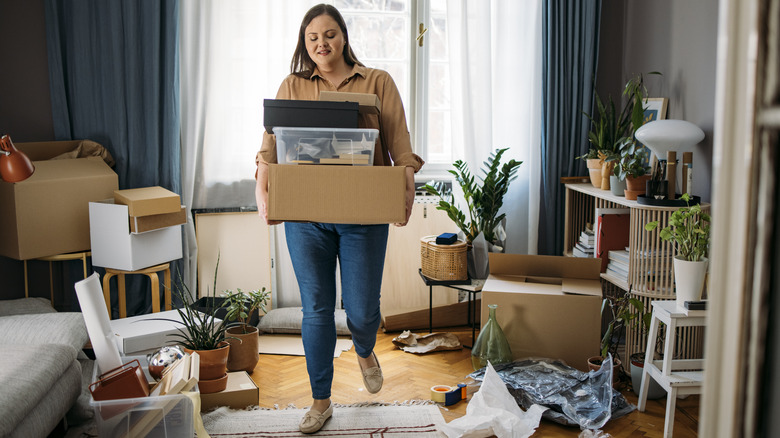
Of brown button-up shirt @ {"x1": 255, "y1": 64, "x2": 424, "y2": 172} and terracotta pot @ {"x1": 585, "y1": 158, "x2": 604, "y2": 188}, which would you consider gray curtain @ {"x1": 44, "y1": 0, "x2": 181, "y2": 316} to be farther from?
terracotta pot @ {"x1": 585, "y1": 158, "x2": 604, "y2": 188}

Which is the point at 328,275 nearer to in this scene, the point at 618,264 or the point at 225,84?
the point at 618,264

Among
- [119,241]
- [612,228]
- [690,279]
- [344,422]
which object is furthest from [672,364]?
[119,241]

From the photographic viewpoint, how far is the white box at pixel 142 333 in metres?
2.55

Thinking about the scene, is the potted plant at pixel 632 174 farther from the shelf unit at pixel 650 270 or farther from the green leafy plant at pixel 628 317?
the green leafy plant at pixel 628 317

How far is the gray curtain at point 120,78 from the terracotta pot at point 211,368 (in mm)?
1220

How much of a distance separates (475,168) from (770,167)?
9.46 feet

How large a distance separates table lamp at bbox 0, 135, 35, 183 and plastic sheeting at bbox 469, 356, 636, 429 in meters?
1.76

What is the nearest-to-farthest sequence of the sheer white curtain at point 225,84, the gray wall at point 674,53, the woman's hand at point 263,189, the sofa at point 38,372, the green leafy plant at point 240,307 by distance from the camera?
the sofa at point 38,372 < the woman's hand at point 263,189 < the gray wall at point 674,53 < the green leafy plant at point 240,307 < the sheer white curtain at point 225,84

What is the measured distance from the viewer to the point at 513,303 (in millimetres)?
2619

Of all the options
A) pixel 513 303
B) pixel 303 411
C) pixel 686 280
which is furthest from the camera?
pixel 513 303

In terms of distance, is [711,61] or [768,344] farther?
[711,61]

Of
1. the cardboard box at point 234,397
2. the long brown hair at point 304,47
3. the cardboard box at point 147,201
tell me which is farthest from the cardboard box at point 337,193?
the cardboard box at point 147,201

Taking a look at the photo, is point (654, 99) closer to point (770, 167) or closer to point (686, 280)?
point (686, 280)

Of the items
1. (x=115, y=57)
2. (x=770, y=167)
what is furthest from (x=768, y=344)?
(x=115, y=57)
